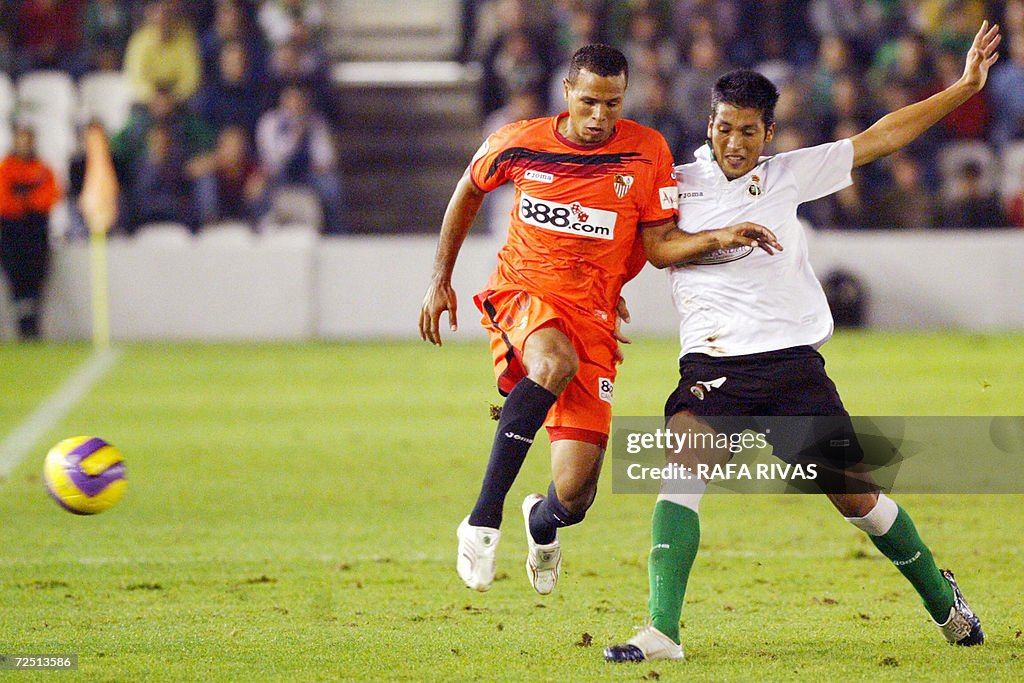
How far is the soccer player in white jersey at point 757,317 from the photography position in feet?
16.0

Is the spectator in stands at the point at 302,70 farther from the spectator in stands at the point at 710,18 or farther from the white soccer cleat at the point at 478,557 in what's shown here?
the white soccer cleat at the point at 478,557

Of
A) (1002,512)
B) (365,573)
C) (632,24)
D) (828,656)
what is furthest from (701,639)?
(632,24)

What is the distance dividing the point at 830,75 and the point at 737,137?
1308cm

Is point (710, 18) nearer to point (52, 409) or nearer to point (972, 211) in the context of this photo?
point (972, 211)

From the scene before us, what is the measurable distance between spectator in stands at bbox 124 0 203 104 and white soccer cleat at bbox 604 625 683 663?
1430cm

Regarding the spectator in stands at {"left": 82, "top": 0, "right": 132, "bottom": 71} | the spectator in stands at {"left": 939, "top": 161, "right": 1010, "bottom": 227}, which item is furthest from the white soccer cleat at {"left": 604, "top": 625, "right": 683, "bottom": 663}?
the spectator in stands at {"left": 82, "top": 0, "right": 132, "bottom": 71}

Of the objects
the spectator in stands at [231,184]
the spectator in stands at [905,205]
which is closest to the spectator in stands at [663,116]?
the spectator in stands at [905,205]

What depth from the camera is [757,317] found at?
16.4 ft

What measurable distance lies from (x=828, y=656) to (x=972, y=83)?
200 cm

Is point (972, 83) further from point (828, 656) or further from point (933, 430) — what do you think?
point (933, 430)

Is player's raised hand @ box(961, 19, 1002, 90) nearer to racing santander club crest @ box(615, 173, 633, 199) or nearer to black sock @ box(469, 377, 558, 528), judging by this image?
racing santander club crest @ box(615, 173, 633, 199)

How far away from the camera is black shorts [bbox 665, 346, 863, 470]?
16.0 feet

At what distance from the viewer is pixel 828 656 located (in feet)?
15.9

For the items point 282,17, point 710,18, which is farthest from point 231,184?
point 710,18
